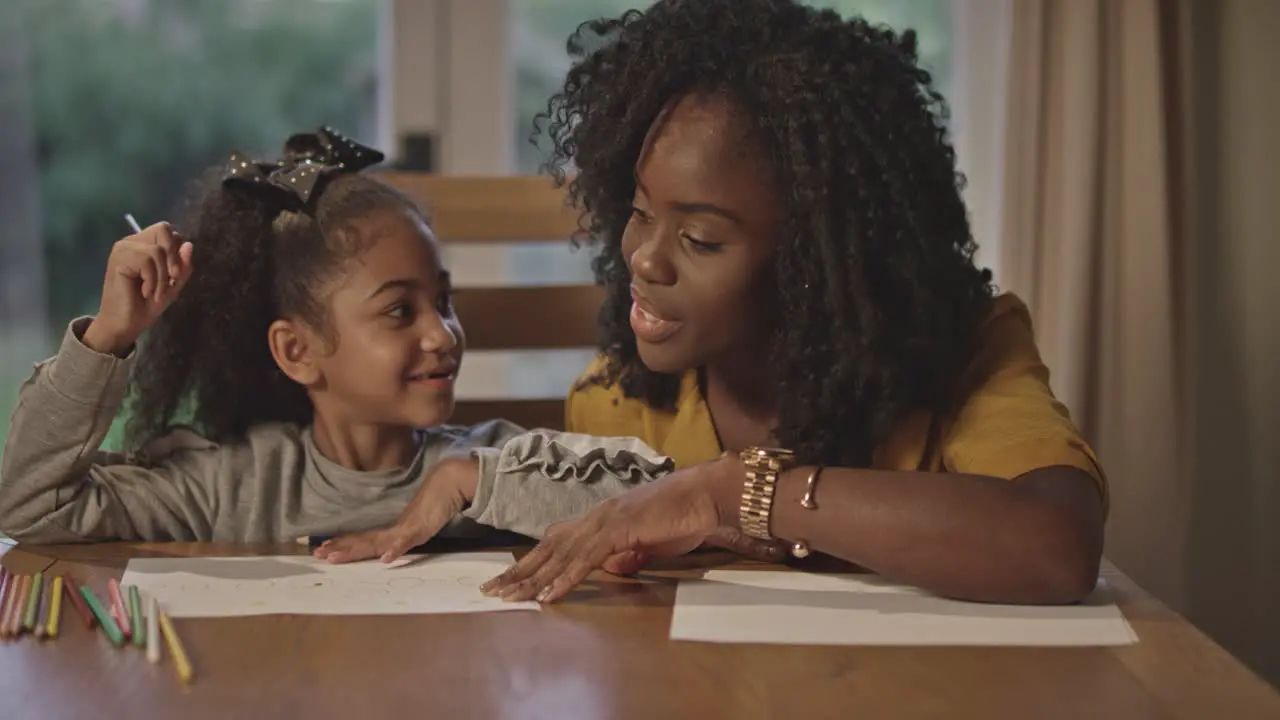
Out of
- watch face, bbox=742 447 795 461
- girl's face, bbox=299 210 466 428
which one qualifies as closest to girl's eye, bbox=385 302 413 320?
girl's face, bbox=299 210 466 428

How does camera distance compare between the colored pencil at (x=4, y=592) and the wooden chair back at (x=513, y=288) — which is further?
the wooden chair back at (x=513, y=288)

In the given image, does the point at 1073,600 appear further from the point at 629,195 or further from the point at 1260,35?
the point at 1260,35

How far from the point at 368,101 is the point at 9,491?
1264 millimetres

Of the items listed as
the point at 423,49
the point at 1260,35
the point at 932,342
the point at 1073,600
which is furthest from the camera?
the point at 423,49

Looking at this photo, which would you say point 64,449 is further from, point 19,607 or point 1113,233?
point 1113,233

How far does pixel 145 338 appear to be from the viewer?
60.5 inches

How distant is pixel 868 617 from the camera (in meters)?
1.07

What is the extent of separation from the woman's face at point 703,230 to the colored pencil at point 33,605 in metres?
0.57

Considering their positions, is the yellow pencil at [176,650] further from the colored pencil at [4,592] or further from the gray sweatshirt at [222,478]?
the gray sweatshirt at [222,478]

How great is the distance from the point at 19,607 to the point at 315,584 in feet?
0.75

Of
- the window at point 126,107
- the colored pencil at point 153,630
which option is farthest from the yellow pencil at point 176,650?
the window at point 126,107

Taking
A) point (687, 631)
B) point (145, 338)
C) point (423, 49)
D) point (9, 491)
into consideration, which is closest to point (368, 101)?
point (423, 49)

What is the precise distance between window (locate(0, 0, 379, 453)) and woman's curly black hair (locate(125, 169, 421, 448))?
37.3 inches

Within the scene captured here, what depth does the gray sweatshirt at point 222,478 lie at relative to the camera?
1.33m
